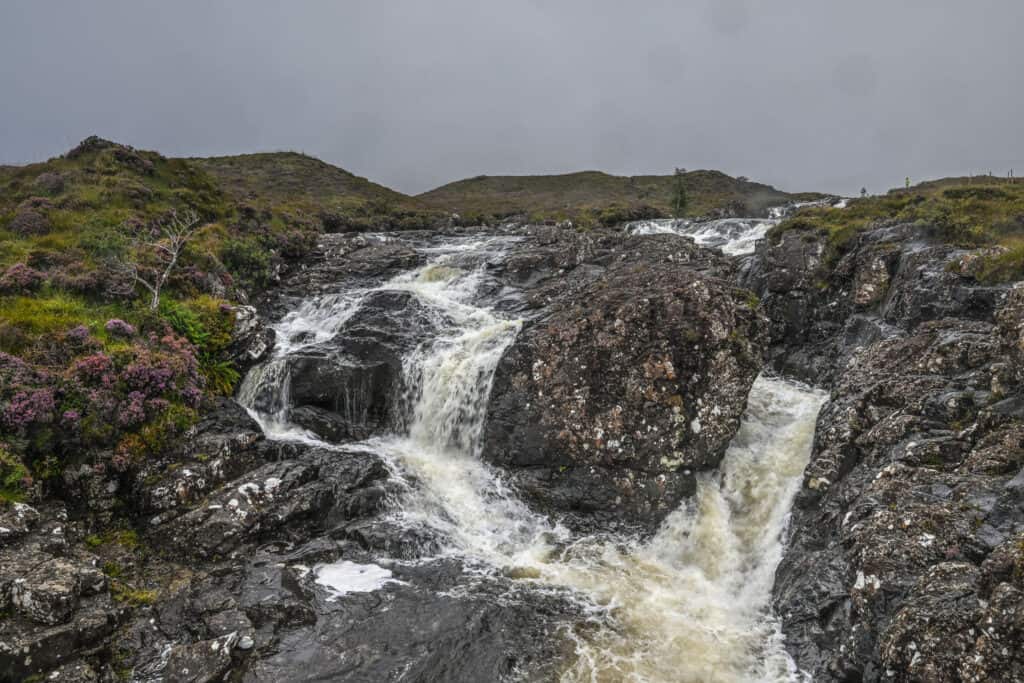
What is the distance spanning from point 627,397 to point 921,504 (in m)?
8.20

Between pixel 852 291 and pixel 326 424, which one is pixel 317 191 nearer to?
pixel 326 424

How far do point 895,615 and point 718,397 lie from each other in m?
8.29

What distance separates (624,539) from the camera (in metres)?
15.2

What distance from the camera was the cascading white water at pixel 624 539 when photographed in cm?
1095

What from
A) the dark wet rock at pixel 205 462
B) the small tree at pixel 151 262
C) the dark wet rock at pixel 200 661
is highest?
the small tree at pixel 151 262

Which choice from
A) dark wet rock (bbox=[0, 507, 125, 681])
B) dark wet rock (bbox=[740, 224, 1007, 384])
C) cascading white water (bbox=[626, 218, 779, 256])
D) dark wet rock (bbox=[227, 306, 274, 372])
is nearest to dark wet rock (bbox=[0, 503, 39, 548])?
dark wet rock (bbox=[0, 507, 125, 681])

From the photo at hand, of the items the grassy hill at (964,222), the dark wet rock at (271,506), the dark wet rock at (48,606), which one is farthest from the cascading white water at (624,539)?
the dark wet rock at (48,606)

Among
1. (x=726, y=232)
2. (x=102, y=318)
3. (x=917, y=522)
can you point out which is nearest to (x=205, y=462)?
(x=102, y=318)

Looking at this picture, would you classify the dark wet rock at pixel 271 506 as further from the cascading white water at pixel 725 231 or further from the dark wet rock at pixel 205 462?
the cascading white water at pixel 725 231

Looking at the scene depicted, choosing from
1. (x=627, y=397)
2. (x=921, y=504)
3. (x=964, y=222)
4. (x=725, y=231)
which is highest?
(x=725, y=231)

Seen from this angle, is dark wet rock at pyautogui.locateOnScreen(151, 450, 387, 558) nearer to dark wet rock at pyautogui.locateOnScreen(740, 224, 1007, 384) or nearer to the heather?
the heather

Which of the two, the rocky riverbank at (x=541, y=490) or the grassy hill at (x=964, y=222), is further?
the grassy hill at (x=964, y=222)

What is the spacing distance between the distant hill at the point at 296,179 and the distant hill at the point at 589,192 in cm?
1289

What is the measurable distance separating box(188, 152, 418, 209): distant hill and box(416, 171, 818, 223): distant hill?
42.3ft
